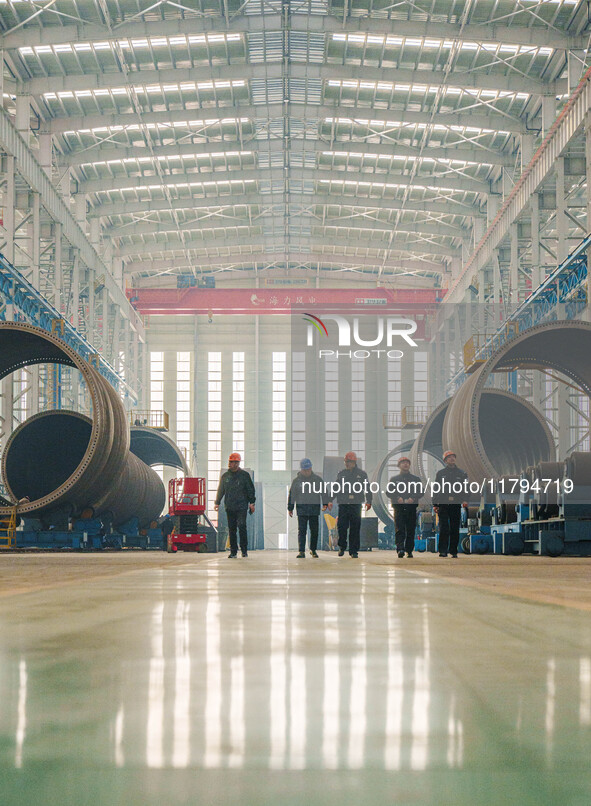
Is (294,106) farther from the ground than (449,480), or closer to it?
farther from the ground

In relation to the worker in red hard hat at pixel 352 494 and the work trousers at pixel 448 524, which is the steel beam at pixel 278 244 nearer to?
the work trousers at pixel 448 524

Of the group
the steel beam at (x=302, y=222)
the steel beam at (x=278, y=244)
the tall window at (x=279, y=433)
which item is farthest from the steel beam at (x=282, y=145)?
the tall window at (x=279, y=433)

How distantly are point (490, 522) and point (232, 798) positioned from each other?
17.1 meters

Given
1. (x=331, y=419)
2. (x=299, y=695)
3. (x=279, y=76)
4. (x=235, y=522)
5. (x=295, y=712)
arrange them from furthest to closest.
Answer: (x=331, y=419) → (x=279, y=76) → (x=235, y=522) → (x=299, y=695) → (x=295, y=712)

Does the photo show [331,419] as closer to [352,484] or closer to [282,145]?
[282,145]

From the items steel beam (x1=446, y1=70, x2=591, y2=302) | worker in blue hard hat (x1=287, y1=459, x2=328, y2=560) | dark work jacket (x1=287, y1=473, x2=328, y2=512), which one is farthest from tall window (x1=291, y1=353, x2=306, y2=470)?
dark work jacket (x1=287, y1=473, x2=328, y2=512)

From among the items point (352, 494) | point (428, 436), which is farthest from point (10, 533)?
point (428, 436)

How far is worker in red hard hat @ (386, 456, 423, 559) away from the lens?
520 inches

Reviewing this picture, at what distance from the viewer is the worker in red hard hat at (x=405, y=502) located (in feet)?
43.3

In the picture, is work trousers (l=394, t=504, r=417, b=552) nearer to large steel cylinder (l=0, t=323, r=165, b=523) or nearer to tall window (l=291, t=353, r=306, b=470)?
large steel cylinder (l=0, t=323, r=165, b=523)

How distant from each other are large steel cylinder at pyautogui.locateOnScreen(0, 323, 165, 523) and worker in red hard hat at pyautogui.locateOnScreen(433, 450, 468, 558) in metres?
6.83

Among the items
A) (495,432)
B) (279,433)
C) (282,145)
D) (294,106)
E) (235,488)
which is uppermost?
→ (294,106)

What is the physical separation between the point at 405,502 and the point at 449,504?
84 centimetres

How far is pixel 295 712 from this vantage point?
1.39 metres
